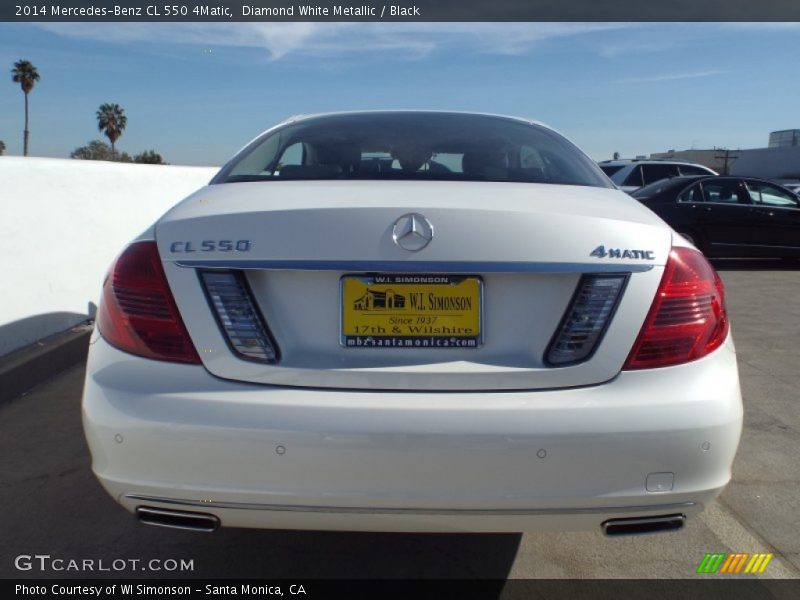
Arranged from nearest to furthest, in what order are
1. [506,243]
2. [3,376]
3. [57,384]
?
[506,243], [3,376], [57,384]

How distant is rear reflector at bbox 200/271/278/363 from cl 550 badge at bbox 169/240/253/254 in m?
0.06

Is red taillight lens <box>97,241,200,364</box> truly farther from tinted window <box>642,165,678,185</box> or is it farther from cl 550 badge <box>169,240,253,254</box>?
tinted window <box>642,165,678,185</box>

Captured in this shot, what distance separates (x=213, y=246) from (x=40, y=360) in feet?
11.1

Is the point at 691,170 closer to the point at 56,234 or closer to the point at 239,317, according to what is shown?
the point at 56,234

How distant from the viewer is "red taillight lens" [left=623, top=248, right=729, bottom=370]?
81.5 inches

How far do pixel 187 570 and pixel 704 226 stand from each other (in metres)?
10.6

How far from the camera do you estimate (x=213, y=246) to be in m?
2.03

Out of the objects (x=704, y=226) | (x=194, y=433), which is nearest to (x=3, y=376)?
(x=194, y=433)

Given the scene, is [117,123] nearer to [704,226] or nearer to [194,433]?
[704,226]

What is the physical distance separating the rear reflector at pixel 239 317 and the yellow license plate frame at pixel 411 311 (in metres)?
0.21

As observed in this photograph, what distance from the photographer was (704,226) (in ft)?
38.0

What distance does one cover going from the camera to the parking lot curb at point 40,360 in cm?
450
